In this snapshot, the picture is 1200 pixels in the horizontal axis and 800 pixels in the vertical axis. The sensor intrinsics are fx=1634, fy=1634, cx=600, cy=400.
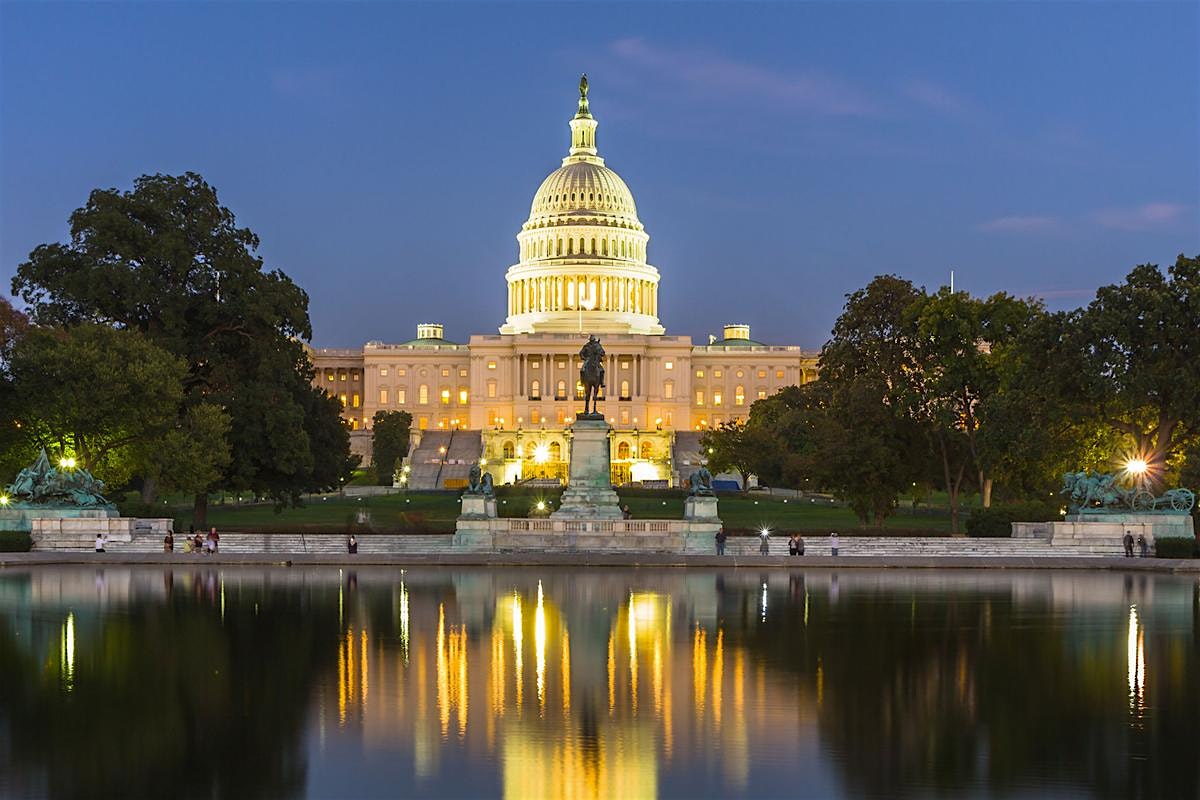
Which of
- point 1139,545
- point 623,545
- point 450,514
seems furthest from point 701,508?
point 450,514

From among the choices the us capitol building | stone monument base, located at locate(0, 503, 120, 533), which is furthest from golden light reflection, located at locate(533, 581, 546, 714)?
the us capitol building

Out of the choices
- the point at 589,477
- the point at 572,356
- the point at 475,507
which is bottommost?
the point at 475,507

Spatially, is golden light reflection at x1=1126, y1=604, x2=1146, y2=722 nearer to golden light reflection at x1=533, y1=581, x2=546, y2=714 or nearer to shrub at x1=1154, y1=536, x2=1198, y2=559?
golden light reflection at x1=533, y1=581, x2=546, y2=714

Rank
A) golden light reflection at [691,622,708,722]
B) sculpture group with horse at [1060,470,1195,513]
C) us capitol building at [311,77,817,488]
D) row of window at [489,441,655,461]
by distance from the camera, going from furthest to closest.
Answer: us capitol building at [311,77,817,488], row of window at [489,441,655,461], sculpture group with horse at [1060,470,1195,513], golden light reflection at [691,622,708,722]

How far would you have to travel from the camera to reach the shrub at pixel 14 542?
4628 centimetres

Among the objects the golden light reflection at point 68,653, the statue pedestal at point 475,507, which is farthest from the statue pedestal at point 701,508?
the golden light reflection at point 68,653

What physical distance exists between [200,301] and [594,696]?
45536 mm

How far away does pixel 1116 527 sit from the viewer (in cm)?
4919

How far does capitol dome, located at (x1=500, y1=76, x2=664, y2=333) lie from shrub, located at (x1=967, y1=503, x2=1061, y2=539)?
427 feet

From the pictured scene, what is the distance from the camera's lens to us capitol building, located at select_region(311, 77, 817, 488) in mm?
177750

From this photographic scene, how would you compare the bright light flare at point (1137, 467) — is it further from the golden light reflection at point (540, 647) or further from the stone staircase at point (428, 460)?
Answer: the stone staircase at point (428, 460)

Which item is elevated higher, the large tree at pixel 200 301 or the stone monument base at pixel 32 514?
the large tree at pixel 200 301

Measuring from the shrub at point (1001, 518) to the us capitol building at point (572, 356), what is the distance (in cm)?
11378

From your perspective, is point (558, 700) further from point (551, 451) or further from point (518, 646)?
point (551, 451)
